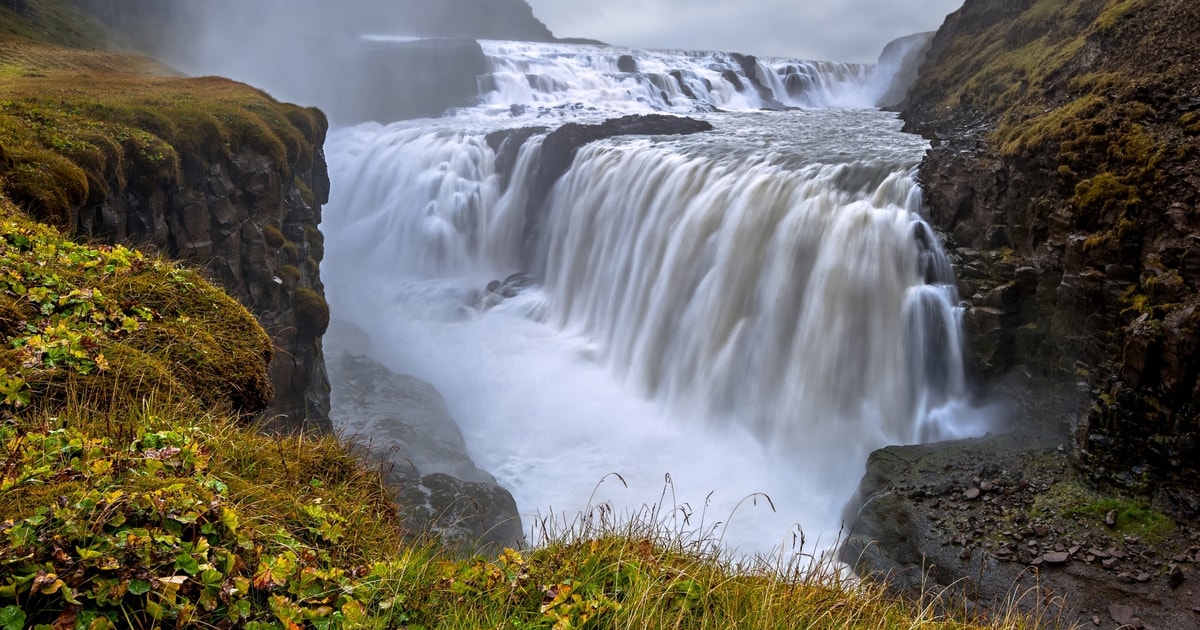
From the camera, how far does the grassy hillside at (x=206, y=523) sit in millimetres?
2379

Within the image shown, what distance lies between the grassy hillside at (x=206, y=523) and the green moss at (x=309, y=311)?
7472 millimetres

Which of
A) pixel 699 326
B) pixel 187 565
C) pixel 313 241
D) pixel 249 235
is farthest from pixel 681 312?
pixel 187 565

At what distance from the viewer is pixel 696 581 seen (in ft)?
10.6

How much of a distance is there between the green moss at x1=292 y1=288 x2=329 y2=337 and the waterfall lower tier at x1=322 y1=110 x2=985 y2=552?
13.9 ft

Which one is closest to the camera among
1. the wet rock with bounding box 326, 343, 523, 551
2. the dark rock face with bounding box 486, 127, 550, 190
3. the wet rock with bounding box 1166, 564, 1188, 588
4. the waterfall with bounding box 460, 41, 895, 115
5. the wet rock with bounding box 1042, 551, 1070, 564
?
the wet rock with bounding box 1166, 564, 1188, 588

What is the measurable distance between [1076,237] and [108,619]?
11763mm

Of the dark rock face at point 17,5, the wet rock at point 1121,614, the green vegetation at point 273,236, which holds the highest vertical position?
the dark rock face at point 17,5

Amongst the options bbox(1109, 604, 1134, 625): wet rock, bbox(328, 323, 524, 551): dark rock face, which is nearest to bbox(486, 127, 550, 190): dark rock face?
bbox(328, 323, 524, 551): dark rock face

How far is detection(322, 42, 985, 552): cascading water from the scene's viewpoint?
12250mm

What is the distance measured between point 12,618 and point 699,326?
14.2 m

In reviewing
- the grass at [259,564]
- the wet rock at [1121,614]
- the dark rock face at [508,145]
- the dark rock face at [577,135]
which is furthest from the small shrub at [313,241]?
the wet rock at [1121,614]

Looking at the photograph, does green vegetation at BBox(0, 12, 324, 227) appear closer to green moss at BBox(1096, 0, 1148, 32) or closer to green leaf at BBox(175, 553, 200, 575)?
green leaf at BBox(175, 553, 200, 575)

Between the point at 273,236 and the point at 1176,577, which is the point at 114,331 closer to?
the point at 273,236

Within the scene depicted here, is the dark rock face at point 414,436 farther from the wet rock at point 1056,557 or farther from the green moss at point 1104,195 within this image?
the green moss at point 1104,195
